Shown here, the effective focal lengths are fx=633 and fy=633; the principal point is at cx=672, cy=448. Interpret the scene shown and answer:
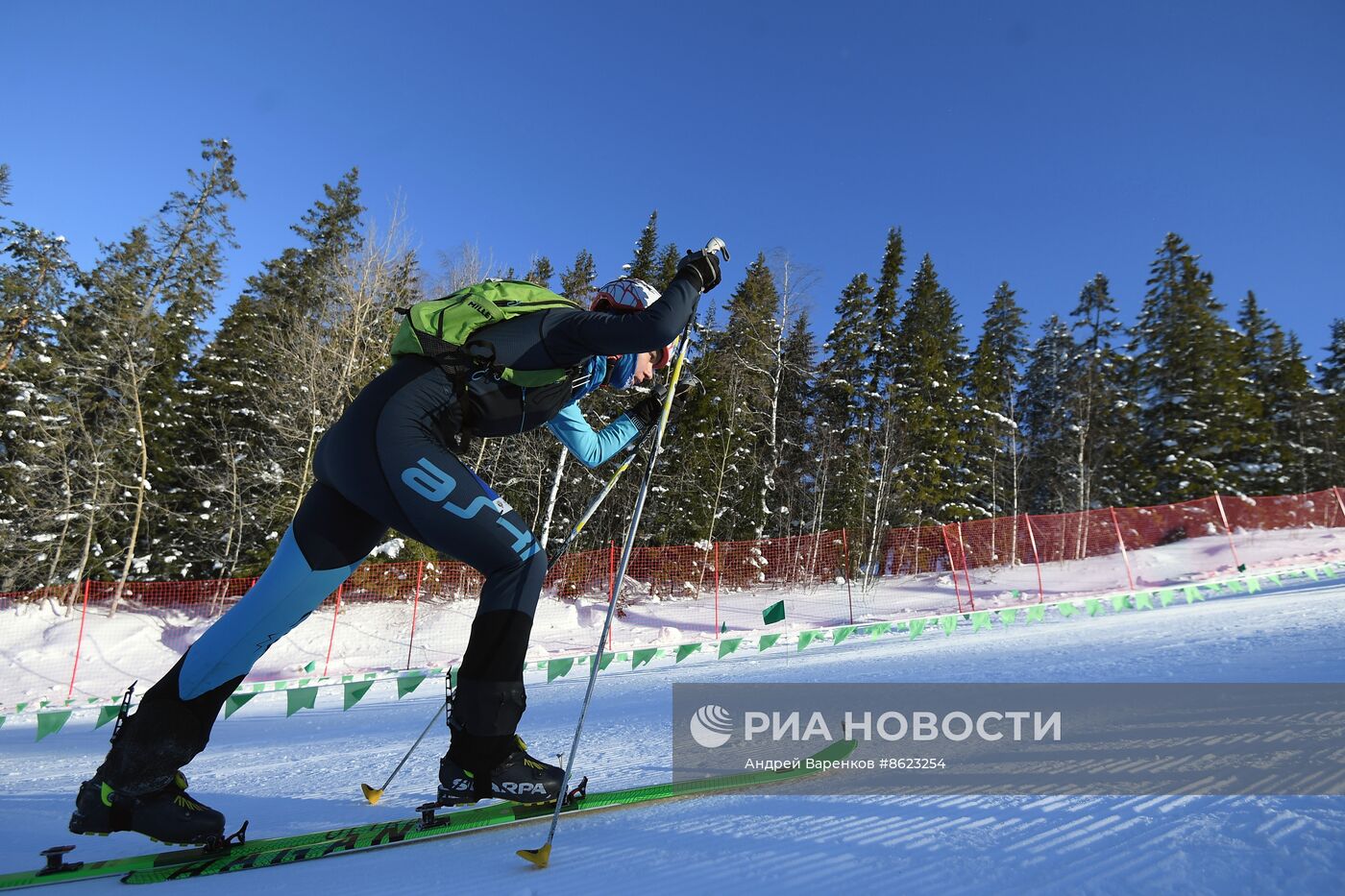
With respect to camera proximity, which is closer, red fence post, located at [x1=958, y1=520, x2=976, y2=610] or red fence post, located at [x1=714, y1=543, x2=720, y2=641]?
red fence post, located at [x1=714, y1=543, x2=720, y2=641]

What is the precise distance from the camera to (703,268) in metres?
1.94

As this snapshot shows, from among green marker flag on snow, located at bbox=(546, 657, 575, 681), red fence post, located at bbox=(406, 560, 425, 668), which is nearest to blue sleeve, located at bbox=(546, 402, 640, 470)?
green marker flag on snow, located at bbox=(546, 657, 575, 681)

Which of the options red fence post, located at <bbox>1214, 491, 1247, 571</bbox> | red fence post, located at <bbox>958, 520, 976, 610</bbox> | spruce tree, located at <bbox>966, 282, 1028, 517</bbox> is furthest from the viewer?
spruce tree, located at <bbox>966, 282, 1028, 517</bbox>

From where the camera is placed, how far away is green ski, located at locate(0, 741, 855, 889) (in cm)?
160

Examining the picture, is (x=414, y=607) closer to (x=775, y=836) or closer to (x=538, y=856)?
(x=538, y=856)

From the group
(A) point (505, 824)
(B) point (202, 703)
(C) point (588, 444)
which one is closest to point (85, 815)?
(B) point (202, 703)

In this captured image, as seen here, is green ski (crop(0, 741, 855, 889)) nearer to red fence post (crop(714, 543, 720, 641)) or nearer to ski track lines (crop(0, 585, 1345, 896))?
ski track lines (crop(0, 585, 1345, 896))

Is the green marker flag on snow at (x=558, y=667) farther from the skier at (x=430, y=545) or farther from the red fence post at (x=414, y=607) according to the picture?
the skier at (x=430, y=545)

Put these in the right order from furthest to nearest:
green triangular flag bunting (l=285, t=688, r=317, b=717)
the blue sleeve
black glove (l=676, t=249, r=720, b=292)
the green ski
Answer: green triangular flag bunting (l=285, t=688, r=317, b=717)
the blue sleeve
black glove (l=676, t=249, r=720, b=292)
the green ski

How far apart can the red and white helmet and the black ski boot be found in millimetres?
1301

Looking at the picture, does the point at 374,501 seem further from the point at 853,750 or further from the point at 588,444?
the point at 853,750

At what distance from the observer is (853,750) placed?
2.21m

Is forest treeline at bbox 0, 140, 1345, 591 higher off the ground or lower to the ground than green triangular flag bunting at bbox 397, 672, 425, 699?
higher

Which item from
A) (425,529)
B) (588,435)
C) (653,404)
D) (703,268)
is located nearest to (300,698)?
(588,435)
